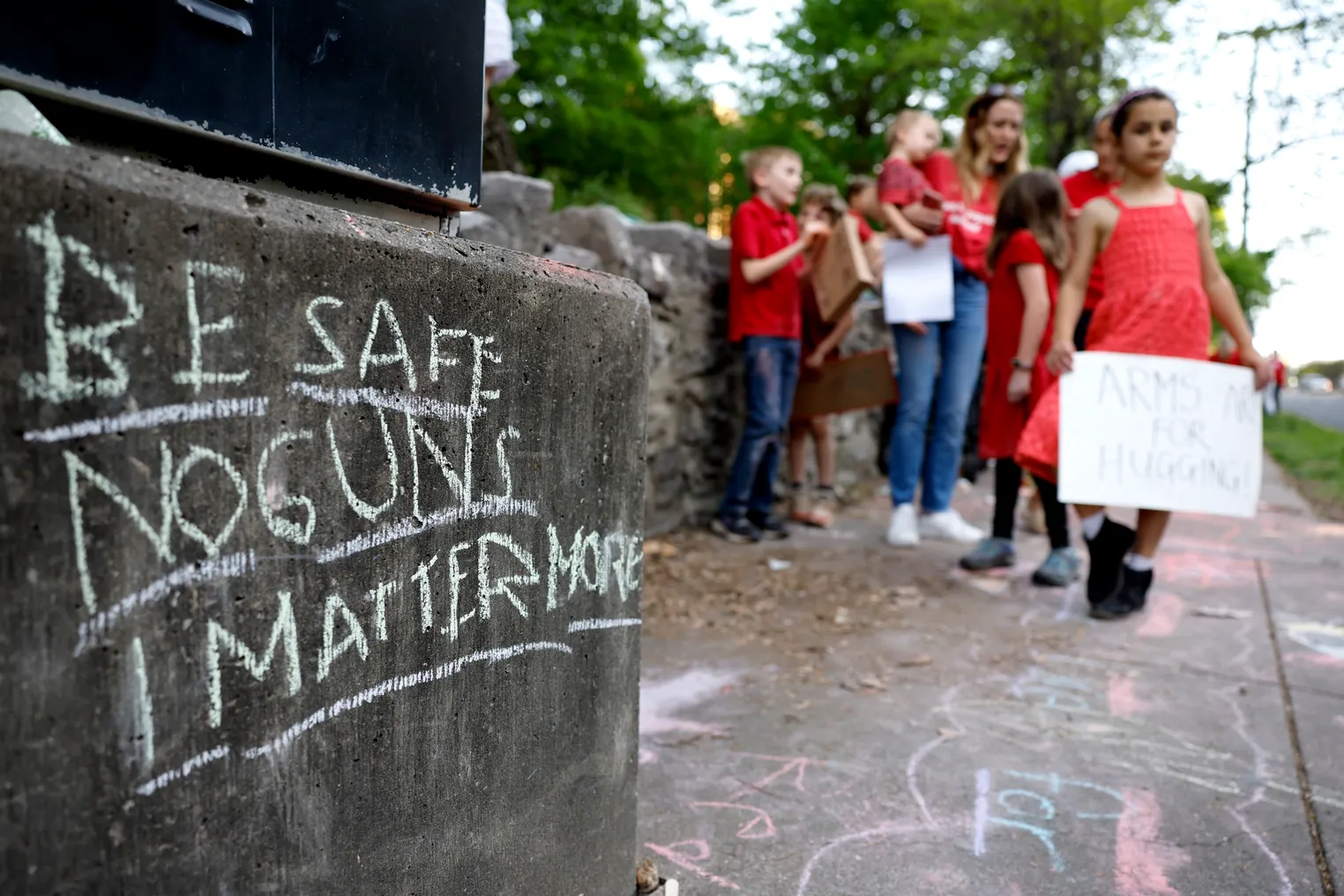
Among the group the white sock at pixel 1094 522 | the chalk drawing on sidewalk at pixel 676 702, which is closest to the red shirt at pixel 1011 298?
the white sock at pixel 1094 522

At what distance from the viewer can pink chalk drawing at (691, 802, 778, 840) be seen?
1.93 meters

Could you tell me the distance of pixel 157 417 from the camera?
96cm

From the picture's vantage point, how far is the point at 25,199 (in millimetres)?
860

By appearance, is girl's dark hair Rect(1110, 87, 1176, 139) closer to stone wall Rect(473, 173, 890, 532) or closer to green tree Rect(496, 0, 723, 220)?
stone wall Rect(473, 173, 890, 532)

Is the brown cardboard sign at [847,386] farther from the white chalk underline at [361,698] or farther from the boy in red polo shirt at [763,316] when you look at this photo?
the white chalk underline at [361,698]

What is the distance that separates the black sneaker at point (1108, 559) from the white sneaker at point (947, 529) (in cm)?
126

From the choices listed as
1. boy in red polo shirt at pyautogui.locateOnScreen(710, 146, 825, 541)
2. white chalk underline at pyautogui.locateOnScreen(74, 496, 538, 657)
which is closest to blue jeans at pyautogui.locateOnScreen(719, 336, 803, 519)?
boy in red polo shirt at pyautogui.locateOnScreen(710, 146, 825, 541)

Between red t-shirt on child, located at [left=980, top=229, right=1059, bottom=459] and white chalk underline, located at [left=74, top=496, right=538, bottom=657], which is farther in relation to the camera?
red t-shirt on child, located at [left=980, top=229, right=1059, bottom=459]

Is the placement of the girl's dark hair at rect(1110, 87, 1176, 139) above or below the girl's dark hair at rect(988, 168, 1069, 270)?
above

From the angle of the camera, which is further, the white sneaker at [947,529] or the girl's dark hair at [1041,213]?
the white sneaker at [947,529]

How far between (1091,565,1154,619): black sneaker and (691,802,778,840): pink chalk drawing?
Result: 2.04 meters

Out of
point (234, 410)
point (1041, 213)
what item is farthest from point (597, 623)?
point (1041, 213)

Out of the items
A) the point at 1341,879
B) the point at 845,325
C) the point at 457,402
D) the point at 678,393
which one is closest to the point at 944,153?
the point at 845,325

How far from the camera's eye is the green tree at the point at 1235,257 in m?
13.0
